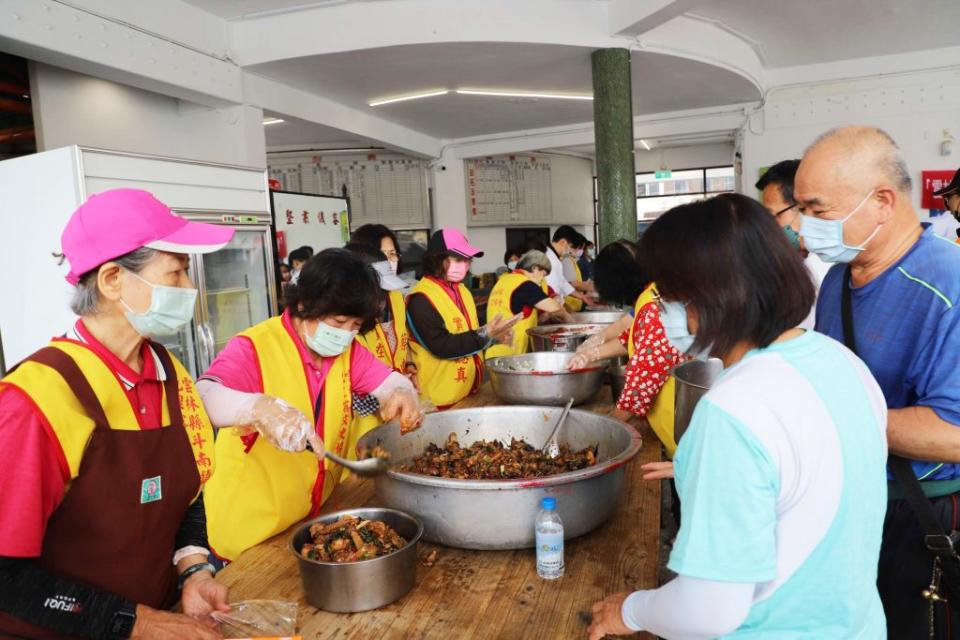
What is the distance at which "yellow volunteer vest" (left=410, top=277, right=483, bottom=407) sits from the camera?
128 inches

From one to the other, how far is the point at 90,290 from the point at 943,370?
5.91 feet

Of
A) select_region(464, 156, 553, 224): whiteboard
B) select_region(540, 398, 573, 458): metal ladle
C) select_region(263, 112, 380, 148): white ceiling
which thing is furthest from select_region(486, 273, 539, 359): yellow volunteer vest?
select_region(464, 156, 553, 224): whiteboard

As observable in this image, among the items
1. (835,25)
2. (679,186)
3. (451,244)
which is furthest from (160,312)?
(679,186)

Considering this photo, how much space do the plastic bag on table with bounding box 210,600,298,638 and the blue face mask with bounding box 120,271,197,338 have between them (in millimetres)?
593

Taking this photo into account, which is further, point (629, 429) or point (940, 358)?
point (629, 429)

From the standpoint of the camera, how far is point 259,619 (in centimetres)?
125

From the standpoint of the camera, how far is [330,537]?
4.58ft

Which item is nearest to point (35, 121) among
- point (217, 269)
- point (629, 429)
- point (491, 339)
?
point (217, 269)

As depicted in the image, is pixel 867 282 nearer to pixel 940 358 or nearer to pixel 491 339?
pixel 940 358

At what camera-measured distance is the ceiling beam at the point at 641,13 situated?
5.31 metres

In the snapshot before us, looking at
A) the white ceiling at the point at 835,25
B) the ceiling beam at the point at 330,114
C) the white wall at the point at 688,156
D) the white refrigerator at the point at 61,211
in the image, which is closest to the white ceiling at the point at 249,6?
the ceiling beam at the point at 330,114

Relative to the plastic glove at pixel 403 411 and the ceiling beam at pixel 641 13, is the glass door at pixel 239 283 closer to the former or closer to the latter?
the plastic glove at pixel 403 411

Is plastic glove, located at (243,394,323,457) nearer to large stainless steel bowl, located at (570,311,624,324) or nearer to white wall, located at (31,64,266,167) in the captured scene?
large stainless steel bowl, located at (570,311,624,324)

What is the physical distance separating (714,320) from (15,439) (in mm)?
1154
